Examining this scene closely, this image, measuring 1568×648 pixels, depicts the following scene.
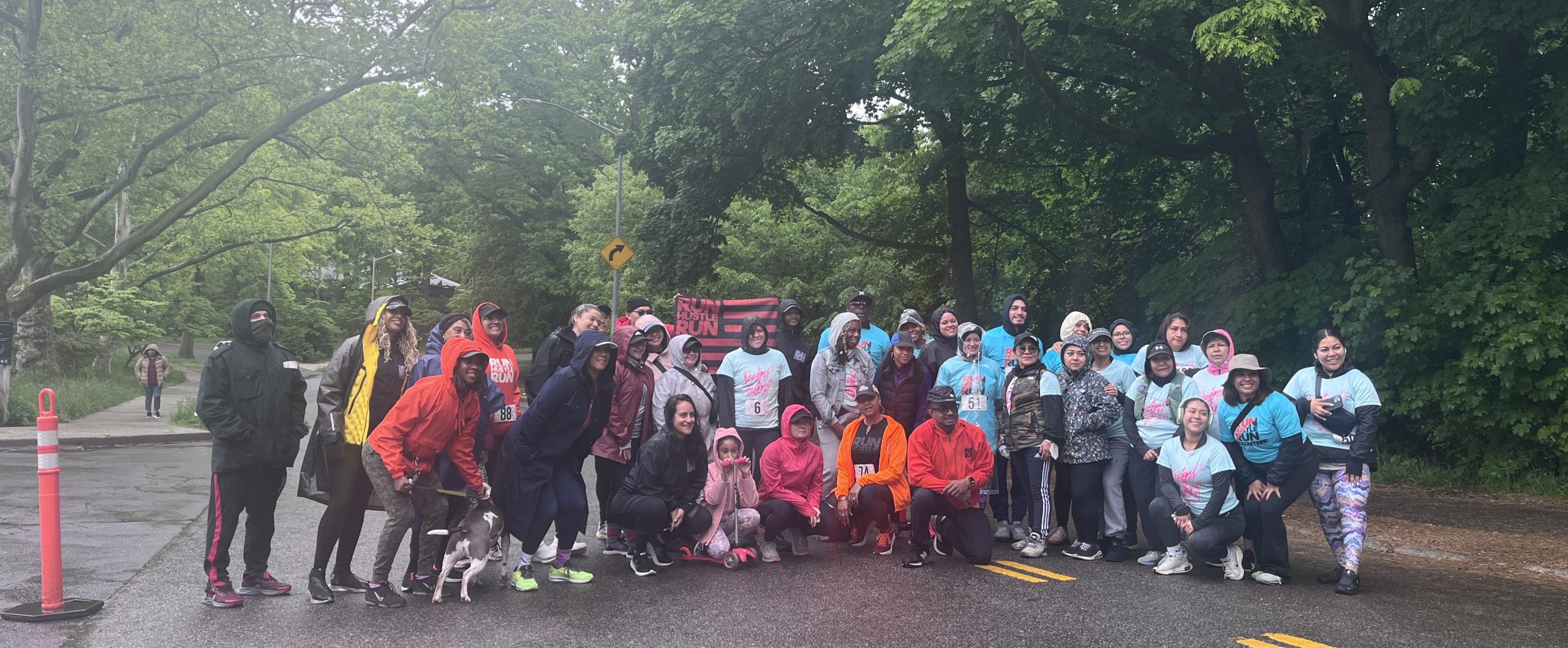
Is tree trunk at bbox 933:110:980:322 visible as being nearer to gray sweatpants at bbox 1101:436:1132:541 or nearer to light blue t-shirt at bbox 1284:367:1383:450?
gray sweatpants at bbox 1101:436:1132:541

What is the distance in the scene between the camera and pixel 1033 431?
879cm

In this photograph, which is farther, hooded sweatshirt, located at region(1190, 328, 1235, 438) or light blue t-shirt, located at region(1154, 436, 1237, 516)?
hooded sweatshirt, located at region(1190, 328, 1235, 438)

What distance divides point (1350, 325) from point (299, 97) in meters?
20.1

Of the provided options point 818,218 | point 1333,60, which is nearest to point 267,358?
point 1333,60

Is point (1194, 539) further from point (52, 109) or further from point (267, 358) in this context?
point (52, 109)

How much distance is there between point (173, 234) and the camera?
103ft

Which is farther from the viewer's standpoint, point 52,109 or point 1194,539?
point 52,109

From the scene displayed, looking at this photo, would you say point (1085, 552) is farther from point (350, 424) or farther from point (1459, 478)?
point (1459, 478)

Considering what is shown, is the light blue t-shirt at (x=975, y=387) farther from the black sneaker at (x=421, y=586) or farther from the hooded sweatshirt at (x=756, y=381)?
the black sneaker at (x=421, y=586)

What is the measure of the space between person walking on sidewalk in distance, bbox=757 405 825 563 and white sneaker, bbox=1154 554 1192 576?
2.40m

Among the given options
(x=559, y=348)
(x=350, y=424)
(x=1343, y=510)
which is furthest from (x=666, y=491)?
(x=1343, y=510)

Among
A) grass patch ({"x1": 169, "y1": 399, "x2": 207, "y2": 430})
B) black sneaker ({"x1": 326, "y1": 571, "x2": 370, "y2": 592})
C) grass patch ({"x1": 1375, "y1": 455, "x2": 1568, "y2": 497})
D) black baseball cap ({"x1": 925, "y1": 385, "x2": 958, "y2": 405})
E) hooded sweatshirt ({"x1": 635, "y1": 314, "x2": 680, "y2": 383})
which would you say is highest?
hooded sweatshirt ({"x1": 635, "y1": 314, "x2": 680, "y2": 383})

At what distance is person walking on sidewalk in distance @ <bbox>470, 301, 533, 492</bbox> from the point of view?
7473 mm

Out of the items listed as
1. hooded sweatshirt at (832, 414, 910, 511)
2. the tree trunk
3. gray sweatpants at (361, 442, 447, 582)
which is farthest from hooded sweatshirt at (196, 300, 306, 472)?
the tree trunk
